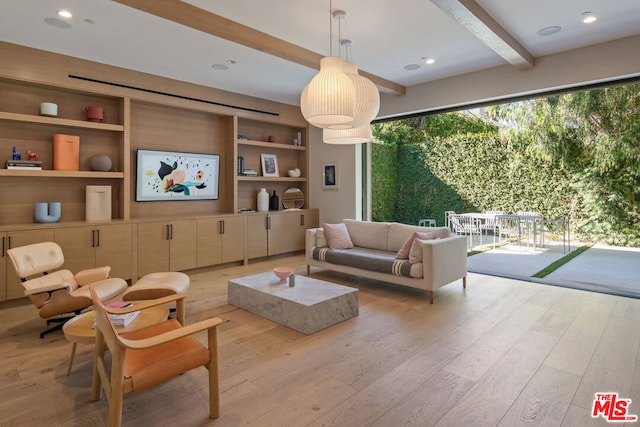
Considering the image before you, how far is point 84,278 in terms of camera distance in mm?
3652

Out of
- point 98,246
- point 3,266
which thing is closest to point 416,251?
point 98,246

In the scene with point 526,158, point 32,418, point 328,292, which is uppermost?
point 526,158

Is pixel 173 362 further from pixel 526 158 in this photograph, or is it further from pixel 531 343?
pixel 526 158

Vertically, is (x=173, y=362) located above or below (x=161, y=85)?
below

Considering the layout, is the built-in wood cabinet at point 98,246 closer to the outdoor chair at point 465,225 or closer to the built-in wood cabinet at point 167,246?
the built-in wood cabinet at point 167,246

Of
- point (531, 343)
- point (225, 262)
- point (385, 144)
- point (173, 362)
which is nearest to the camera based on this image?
point (173, 362)

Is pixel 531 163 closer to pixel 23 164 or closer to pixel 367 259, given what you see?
pixel 367 259

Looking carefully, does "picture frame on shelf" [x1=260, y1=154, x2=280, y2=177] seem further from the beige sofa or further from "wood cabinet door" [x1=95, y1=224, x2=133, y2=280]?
"wood cabinet door" [x1=95, y1=224, x2=133, y2=280]

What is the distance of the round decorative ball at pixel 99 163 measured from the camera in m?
4.77

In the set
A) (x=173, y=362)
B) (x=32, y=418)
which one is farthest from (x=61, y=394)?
(x=173, y=362)

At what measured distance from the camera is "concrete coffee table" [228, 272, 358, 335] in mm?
3266

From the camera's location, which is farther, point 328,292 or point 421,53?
point 421,53

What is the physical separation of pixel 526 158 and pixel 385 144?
9.43 feet

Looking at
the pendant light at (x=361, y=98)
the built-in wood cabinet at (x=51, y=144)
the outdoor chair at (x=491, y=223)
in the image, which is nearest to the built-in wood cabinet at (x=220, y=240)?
the built-in wood cabinet at (x=51, y=144)
